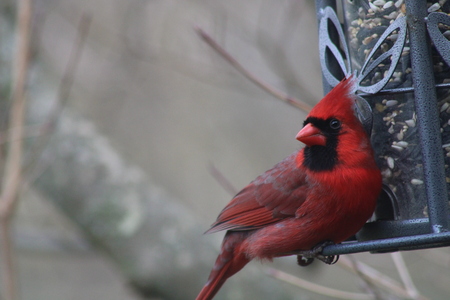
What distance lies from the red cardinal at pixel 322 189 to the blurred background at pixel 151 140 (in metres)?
0.52

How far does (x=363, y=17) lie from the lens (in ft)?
9.68

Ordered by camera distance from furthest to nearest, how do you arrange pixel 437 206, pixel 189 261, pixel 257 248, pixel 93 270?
1. pixel 93 270
2. pixel 189 261
3. pixel 257 248
4. pixel 437 206

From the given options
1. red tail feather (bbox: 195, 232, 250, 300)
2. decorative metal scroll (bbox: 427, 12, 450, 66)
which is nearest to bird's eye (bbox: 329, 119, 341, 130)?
decorative metal scroll (bbox: 427, 12, 450, 66)

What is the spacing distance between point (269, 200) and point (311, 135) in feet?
1.73

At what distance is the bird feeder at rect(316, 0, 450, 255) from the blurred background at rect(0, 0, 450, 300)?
0.56m

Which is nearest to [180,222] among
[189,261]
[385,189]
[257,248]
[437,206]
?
[189,261]

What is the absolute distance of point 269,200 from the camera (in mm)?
3256

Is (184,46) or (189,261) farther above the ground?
(184,46)

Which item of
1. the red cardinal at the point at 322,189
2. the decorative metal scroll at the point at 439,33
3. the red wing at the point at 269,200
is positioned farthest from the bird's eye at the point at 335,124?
the decorative metal scroll at the point at 439,33

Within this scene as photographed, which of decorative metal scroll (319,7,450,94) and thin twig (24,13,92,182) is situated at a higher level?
thin twig (24,13,92,182)

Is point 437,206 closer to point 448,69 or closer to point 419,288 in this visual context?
point 448,69

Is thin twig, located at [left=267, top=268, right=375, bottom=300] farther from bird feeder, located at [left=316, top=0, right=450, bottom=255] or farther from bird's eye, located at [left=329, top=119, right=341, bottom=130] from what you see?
bird's eye, located at [left=329, top=119, right=341, bottom=130]

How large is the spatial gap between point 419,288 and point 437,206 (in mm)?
3043

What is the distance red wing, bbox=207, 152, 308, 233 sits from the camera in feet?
10.1
